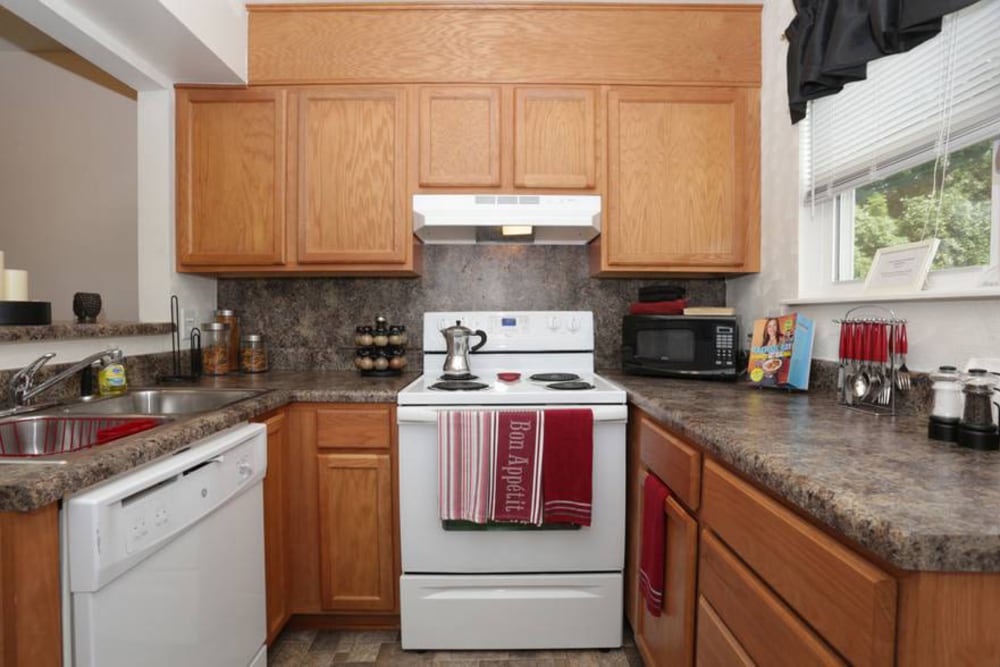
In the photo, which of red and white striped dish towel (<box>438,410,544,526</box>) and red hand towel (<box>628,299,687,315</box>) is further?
red hand towel (<box>628,299,687,315</box>)

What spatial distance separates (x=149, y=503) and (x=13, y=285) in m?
1.00

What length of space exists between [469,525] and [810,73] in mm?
1837

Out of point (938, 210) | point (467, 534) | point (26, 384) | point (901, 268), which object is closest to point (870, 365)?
point (901, 268)

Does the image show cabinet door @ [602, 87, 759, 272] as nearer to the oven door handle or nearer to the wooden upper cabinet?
the wooden upper cabinet

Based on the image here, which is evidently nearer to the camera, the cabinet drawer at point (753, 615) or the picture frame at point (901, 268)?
the cabinet drawer at point (753, 615)

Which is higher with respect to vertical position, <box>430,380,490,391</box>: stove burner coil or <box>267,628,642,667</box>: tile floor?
<box>430,380,490,391</box>: stove burner coil

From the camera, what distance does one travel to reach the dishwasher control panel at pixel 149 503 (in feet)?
2.69

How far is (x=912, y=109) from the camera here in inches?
54.4

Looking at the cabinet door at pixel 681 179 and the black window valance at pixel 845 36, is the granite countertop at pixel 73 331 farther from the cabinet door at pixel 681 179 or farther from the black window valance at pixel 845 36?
the black window valance at pixel 845 36

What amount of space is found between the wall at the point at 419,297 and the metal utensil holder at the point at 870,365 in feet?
3.57

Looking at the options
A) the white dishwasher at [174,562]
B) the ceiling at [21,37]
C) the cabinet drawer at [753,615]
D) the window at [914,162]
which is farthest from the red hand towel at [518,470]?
the ceiling at [21,37]

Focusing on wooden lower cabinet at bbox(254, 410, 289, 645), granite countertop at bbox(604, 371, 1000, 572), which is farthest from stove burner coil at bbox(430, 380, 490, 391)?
granite countertop at bbox(604, 371, 1000, 572)

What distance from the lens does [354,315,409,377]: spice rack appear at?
2096mm

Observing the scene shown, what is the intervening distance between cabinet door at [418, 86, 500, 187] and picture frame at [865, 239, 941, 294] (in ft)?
4.42
